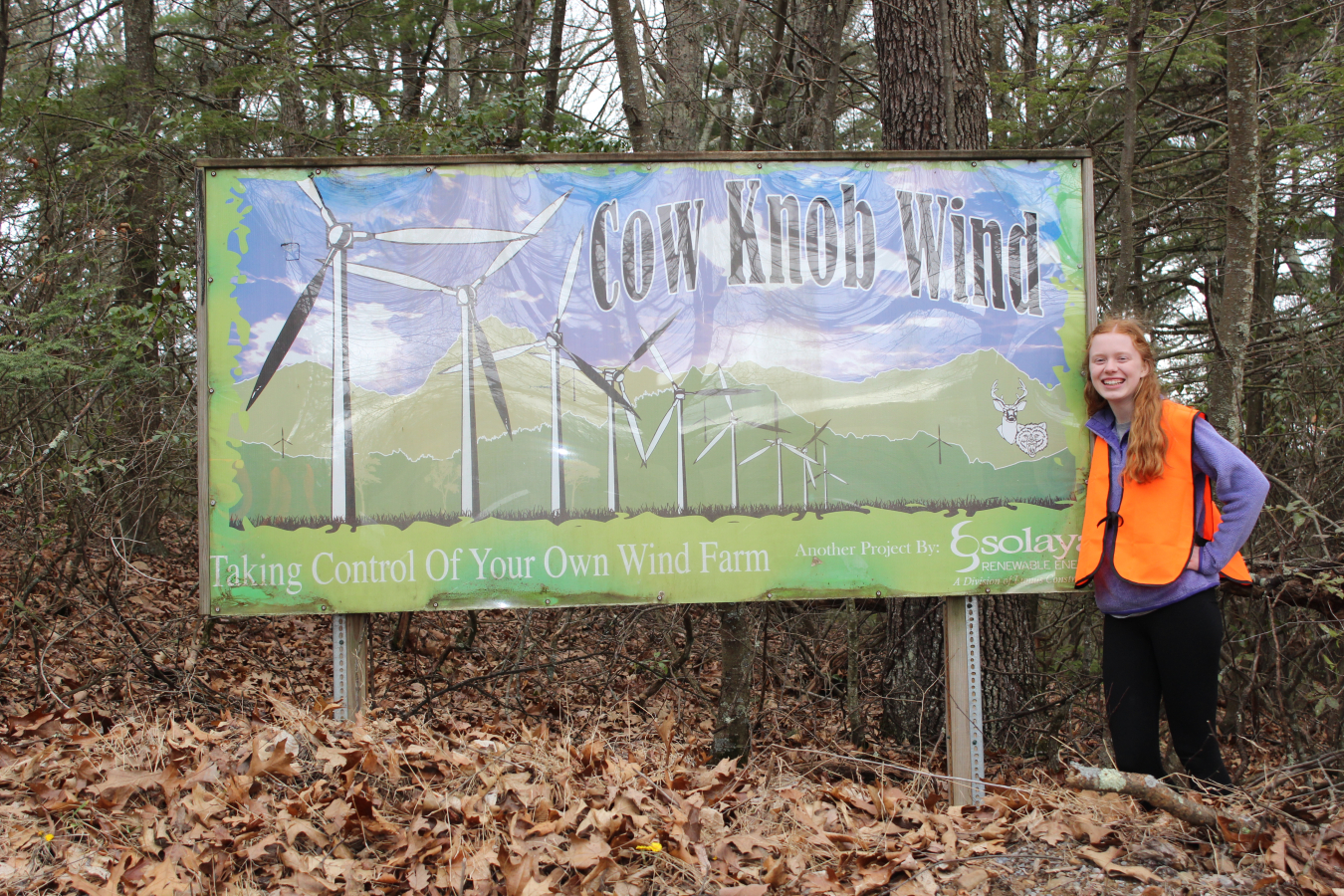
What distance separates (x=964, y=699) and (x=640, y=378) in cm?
193

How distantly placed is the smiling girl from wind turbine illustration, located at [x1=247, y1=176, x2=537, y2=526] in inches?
100.0

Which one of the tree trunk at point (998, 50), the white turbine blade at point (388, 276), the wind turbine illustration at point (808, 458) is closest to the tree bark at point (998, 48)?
the tree trunk at point (998, 50)

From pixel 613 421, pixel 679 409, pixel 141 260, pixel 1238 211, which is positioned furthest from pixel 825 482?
pixel 141 260

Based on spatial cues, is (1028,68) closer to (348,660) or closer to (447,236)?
(447,236)

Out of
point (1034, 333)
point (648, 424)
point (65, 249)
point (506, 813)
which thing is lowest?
point (506, 813)

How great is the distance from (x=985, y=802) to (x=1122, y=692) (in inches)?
27.6

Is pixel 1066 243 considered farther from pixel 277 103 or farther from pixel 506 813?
pixel 277 103

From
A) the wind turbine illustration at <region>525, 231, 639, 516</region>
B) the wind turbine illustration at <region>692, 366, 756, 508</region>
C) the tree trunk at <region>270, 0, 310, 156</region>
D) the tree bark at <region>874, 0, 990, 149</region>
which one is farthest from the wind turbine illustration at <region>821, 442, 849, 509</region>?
the tree trunk at <region>270, 0, 310, 156</region>

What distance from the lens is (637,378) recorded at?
11.5 feet

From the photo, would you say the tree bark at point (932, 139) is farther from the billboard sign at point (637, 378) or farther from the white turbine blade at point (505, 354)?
the white turbine blade at point (505, 354)

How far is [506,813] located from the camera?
2854 mm

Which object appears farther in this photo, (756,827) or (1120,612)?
(1120,612)

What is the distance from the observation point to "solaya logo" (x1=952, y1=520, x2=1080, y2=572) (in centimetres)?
346

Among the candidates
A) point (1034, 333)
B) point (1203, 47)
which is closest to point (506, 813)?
point (1034, 333)
